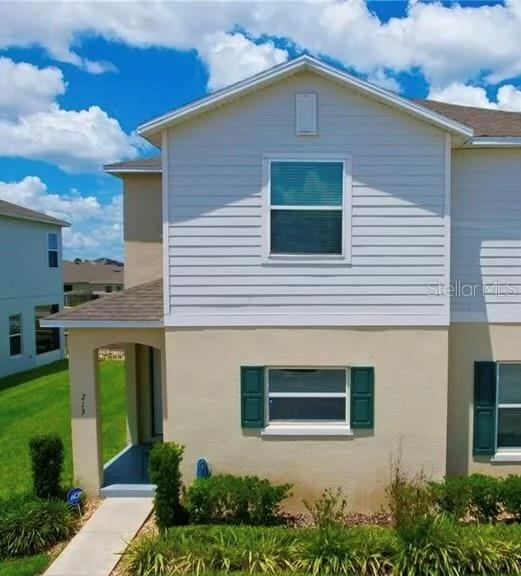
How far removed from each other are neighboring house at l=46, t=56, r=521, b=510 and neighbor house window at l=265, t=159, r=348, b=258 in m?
0.02

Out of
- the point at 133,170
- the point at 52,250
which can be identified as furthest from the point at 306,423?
the point at 52,250

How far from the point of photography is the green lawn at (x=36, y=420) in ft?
29.4

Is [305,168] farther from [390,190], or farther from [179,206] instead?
[179,206]

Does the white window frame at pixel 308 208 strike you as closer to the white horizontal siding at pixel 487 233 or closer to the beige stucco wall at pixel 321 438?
the beige stucco wall at pixel 321 438

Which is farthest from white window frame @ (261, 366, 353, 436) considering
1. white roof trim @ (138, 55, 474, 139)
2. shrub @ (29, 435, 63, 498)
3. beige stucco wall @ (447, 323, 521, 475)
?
white roof trim @ (138, 55, 474, 139)

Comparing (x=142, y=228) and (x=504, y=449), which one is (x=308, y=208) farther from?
(x=504, y=449)

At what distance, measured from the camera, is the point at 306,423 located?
27.0 feet

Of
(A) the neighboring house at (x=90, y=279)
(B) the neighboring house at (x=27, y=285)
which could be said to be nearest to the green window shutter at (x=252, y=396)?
(B) the neighboring house at (x=27, y=285)

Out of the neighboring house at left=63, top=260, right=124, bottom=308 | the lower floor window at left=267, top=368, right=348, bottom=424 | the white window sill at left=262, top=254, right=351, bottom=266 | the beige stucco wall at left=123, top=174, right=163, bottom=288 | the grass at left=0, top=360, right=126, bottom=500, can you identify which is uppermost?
the beige stucco wall at left=123, top=174, right=163, bottom=288

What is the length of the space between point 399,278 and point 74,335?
5.76m

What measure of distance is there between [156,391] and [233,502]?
15.6 ft

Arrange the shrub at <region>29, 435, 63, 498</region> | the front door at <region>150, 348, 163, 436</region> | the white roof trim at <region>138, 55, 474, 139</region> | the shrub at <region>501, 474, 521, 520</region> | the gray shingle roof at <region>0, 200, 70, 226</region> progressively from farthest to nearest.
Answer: the gray shingle roof at <region>0, 200, 70, 226</region> < the front door at <region>150, 348, 163, 436</region> < the shrub at <region>29, 435, 63, 498</region> < the white roof trim at <region>138, 55, 474, 139</region> < the shrub at <region>501, 474, 521, 520</region>

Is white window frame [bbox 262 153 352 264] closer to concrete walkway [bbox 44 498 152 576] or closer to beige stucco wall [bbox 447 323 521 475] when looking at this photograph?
beige stucco wall [bbox 447 323 521 475]

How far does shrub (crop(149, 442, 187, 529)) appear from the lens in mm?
6922
